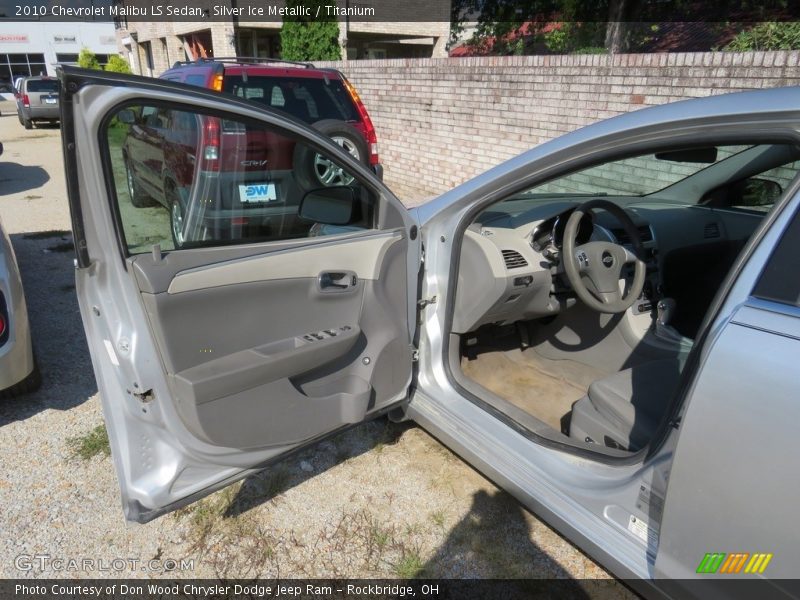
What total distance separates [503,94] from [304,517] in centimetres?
617

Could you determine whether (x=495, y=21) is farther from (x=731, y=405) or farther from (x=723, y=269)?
(x=731, y=405)

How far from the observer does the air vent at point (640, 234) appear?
2.70 m

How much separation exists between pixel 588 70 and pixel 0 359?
6001 millimetres

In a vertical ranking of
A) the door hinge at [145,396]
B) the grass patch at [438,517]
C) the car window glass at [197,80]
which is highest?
the car window glass at [197,80]

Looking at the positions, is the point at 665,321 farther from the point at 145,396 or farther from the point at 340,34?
the point at 340,34

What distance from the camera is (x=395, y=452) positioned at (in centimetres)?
266

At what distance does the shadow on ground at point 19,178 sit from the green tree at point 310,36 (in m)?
7.31

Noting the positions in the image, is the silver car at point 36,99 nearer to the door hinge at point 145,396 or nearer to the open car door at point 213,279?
the open car door at point 213,279

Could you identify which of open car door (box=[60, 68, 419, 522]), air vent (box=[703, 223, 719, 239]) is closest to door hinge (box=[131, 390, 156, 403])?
open car door (box=[60, 68, 419, 522])

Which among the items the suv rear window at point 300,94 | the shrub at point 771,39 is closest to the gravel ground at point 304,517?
the suv rear window at point 300,94

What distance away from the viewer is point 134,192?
1.68 m

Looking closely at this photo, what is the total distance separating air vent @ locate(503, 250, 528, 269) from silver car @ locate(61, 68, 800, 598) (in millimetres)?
A: 13

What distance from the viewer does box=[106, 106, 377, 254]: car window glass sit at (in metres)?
1.64

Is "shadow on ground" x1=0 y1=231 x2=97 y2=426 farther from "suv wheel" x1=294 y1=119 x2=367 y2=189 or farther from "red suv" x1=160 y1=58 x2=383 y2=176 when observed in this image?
"red suv" x1=160 y1=58 x2=383 y2=176
